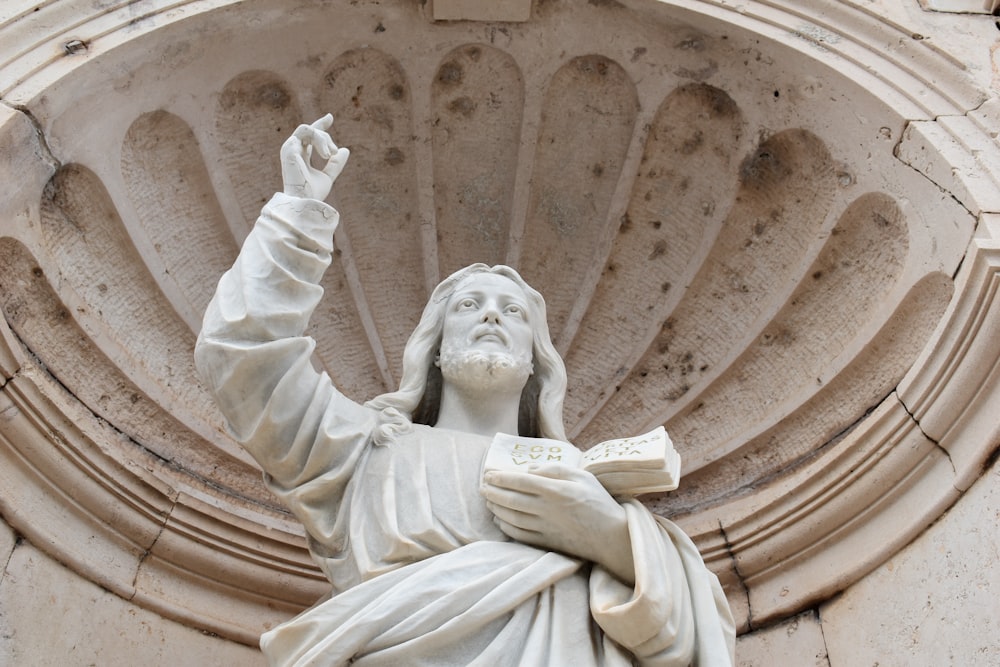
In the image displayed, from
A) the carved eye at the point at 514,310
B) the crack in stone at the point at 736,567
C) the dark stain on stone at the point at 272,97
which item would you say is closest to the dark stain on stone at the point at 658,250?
the crack in stone at the point at 736,567

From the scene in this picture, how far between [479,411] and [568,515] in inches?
27.1

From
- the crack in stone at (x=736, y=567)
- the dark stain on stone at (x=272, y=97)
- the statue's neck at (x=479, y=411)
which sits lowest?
the crack in stone at (x=736, y=567)

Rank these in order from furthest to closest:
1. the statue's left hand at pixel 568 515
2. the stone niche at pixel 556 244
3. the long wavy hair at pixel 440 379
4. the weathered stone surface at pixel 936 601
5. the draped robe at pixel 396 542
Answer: the stone niche at pixel 556 244 → the long wavy hair at pixel 440 379 → the weathered stone surface at pixel 936 601 → the statue's left hand at pixel 568 515 → the draped robe at pixel 396 542

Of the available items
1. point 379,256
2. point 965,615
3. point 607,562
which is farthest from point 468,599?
point 379,256

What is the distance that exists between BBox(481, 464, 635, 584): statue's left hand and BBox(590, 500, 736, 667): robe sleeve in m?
0.04

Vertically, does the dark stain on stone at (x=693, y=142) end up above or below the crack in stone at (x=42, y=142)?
below

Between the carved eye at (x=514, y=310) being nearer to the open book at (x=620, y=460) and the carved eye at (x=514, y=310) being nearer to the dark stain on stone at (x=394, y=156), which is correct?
the open book at (x=620, y=460)

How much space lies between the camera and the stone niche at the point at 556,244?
14.1ft

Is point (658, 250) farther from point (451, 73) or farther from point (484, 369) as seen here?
point (484, 369)

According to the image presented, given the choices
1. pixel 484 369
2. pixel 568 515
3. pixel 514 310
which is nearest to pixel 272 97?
pixel 514 310

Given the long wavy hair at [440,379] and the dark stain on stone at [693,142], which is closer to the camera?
the long wavy hair at [440,379]

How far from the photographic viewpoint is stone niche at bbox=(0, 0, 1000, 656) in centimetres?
429

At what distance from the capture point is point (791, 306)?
487 cm

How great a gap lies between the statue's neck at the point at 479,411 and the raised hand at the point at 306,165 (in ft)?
1.98
